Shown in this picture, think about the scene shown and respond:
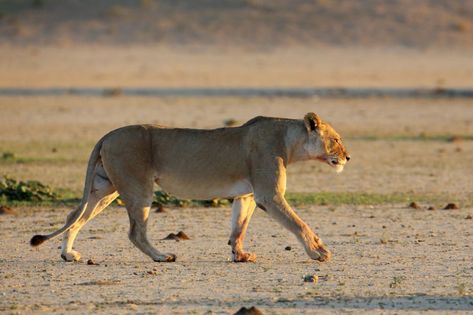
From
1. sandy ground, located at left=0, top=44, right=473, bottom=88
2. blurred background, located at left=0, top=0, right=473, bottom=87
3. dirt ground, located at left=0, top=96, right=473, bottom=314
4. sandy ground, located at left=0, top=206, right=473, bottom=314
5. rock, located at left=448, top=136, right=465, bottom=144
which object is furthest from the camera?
blurred background, located at left=0, top=0, right=473, bottom=87

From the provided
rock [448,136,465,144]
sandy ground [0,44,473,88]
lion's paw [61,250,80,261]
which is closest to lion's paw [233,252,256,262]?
lion's paw [61,250,80,261]

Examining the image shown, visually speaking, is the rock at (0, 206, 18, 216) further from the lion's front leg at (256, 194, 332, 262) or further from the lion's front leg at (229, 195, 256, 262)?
the lion's front leg at (256, 194, 332, 262)

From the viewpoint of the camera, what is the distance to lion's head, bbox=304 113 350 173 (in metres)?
12.0

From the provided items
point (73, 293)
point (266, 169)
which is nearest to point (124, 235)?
point (266, 169)

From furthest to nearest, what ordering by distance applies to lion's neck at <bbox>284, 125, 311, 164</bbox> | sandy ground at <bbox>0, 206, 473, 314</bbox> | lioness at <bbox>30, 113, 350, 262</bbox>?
lion's neck at <bbox>284, 125, 311, 164</bbox>, lioness at <bbox>30, 113, 350, 262</bbox>, sandy ground at <bbox>0, 206, 473, 314</bbox>

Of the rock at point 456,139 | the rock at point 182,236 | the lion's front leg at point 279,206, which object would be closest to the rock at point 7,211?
the rock at point 182,236

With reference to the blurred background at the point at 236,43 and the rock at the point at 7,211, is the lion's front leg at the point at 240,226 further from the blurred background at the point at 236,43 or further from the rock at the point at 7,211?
the blurred background at the point at 236,43

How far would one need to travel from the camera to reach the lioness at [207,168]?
38.2 ft

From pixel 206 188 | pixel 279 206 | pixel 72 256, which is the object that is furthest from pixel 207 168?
pixel 72 256

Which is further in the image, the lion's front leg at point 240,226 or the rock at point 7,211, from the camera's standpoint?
the rock at point 7,211

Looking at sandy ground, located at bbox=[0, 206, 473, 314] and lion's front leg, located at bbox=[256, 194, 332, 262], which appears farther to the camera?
lion's front leg, located at bbox=[256, 194, 332, 262]

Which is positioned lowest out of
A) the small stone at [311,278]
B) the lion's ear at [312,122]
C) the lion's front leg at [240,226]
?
the small stone at [311,278]

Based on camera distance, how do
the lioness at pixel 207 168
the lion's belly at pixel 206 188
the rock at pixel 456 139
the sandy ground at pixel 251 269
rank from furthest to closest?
1. the rock at pixel 456 139
2. the lion's belly at pixel 206 188
3. the lioness at pixel 207 168
4. the sandy ground at pixel 251 269

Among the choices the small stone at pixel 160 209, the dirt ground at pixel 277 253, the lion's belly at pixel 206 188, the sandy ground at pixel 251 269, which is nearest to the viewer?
the sandy ground at pixel 251 269
